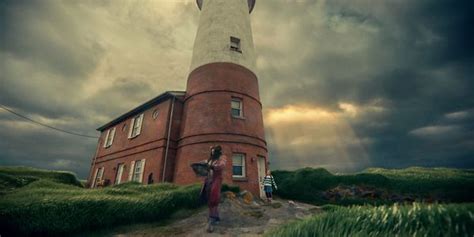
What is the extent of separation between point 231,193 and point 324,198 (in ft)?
26.4

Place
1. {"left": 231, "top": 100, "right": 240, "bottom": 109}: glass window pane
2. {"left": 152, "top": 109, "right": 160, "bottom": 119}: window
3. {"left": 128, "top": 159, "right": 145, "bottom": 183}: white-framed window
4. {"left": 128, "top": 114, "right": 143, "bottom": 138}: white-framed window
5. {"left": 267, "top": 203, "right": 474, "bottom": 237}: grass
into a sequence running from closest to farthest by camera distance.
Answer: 1. {"left": 267, "top": 203, "right": 474, "bottom": 237}: grass
2. {"left": 231, "top": 100, "right": 240, "bottom": 109}: glass window pane
3. {"left": 128, "top": 159, "right": 145, "bottom": 183}: white-framed window
4. {"left": 152, "top": 109, "right": 160, "bottom": 119}: window
5. {"left": 128, "top": 114, "right": 143, "bottom": 138}: white-framed window

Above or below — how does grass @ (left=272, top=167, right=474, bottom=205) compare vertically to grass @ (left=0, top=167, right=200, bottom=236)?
above

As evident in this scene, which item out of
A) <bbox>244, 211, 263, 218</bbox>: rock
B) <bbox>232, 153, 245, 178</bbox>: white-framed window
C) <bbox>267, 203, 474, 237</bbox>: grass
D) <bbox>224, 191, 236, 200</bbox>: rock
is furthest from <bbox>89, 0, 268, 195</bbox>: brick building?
<bbox>267, 203, 474, 237</bbox>: grass

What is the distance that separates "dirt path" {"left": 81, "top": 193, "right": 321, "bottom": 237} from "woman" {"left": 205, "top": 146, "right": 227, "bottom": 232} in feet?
1.47

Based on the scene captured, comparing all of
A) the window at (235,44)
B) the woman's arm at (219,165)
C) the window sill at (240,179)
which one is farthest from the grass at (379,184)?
the window at (235,44)

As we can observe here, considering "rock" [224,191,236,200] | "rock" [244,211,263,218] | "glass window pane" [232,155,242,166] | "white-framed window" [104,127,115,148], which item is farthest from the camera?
"white-framed window" [104,127,115,148]

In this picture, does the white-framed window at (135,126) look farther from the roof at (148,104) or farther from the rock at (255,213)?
the rock at (255,213)

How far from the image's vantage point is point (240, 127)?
1471cm

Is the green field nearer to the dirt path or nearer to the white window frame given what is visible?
the dirt path

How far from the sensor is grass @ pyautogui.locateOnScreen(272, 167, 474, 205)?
12430 mm

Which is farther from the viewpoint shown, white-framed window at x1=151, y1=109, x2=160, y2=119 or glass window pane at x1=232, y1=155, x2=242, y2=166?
white-framed window at x1=151, y1=109, x2=160, y2=119

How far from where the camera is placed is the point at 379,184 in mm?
14406

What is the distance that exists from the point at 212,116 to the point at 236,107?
1.90 m

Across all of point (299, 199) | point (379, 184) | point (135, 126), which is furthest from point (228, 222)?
point (135, 126)
